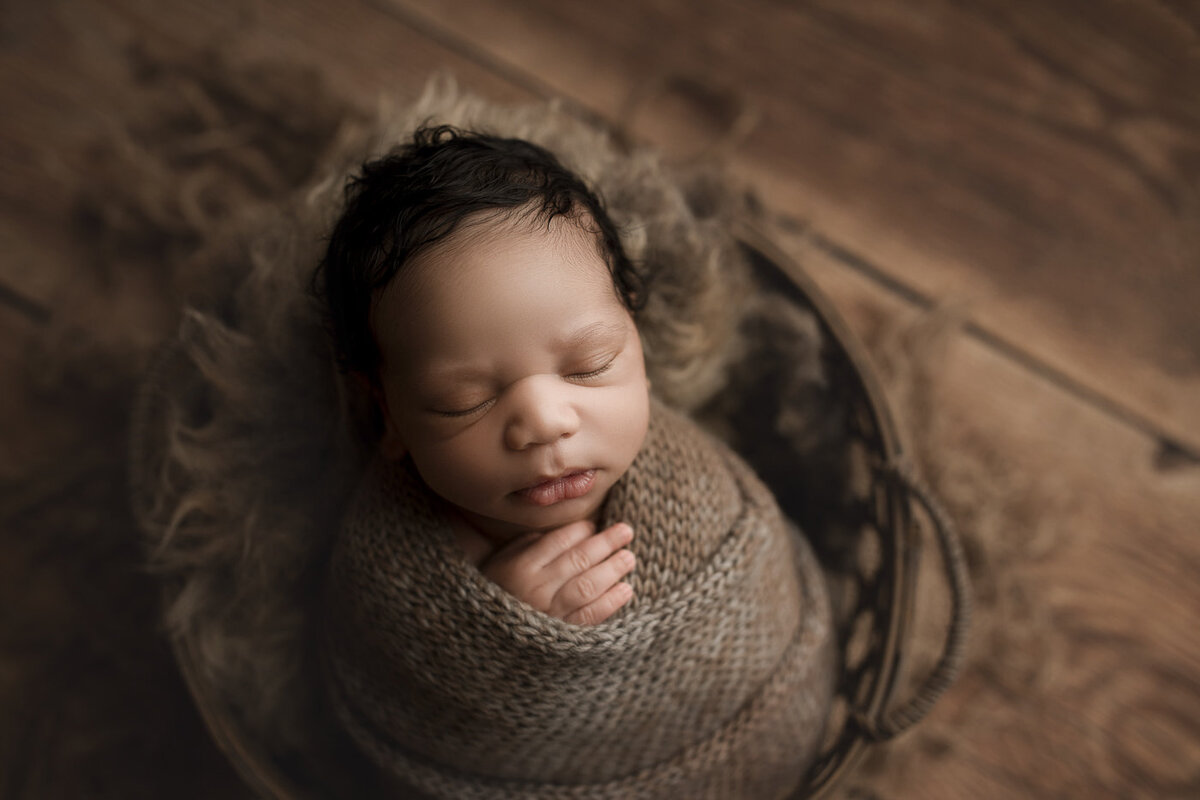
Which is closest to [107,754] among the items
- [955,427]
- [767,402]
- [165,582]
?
[165,582]

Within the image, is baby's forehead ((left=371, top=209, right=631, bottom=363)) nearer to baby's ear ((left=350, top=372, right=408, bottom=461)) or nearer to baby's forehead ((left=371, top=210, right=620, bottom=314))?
baby's forehead ((left=371, top=210, right=620, bottom=314))

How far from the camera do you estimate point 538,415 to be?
2.19 feet

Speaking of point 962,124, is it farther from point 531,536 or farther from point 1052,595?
point 531,536

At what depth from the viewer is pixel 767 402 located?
1096 millimetres

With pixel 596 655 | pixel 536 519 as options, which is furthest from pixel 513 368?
pixel 596 655

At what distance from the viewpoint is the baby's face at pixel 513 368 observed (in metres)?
0.67

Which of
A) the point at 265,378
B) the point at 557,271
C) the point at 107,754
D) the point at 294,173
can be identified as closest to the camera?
the point at 557,271

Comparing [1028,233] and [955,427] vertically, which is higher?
[1028,233]

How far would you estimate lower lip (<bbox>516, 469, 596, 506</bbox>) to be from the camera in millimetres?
712

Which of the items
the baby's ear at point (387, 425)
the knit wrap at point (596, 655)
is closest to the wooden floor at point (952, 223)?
the knit wrap at point (596, 655)

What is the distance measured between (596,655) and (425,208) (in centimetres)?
40

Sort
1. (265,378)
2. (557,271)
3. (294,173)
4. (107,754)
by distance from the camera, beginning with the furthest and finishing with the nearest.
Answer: (294,173) < (107,754) < (265,378) < (557,271)

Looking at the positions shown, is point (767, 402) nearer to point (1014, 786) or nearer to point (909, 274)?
point (909, 274)

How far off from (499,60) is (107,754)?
1.05m
